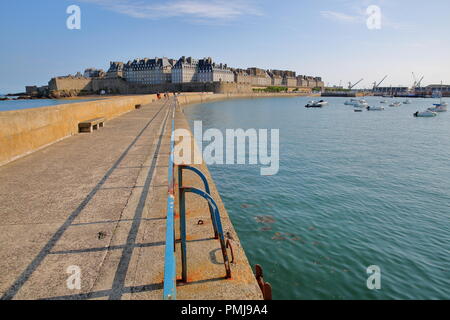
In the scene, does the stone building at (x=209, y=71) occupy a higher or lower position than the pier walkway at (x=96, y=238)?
higher

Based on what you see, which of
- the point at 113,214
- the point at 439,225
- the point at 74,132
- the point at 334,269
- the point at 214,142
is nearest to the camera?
the point at 113,214

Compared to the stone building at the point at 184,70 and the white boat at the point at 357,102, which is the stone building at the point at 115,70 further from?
the white boat at the point at 357,102

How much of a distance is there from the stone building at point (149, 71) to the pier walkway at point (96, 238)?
159m

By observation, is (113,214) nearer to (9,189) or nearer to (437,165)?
(9,189)

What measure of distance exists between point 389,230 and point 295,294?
5.06 meters

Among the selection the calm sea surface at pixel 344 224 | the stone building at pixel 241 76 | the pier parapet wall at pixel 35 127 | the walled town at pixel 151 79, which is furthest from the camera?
the stone building at pixel 241 76

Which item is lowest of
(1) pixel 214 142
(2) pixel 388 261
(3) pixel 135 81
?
(2) pixel 388 261

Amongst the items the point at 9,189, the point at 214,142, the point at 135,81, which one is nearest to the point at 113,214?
the point at 9,189

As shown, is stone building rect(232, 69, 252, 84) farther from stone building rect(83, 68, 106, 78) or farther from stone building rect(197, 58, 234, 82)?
stone building rect(83, 68, 106, 78)

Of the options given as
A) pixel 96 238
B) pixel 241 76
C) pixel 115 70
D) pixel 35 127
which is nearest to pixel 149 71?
pixel 115 70

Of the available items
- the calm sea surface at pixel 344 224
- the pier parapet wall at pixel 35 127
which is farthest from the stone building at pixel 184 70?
the calm sea surface at pixel 344 224

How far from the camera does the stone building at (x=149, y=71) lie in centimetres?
15862

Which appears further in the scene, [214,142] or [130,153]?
[214,142]

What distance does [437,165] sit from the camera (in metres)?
19.2
